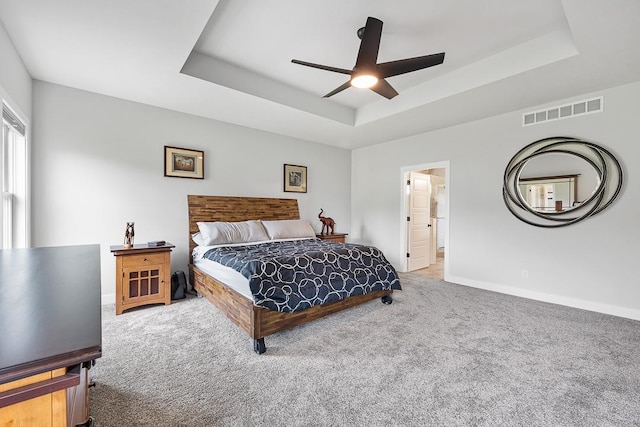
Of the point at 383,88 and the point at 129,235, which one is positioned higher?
the point at 383,88

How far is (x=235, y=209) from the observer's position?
450 centimetres

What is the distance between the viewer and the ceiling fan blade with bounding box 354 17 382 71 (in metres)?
2.11

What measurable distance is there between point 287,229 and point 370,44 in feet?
9.43

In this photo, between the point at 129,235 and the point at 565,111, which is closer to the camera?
the point at 129,235

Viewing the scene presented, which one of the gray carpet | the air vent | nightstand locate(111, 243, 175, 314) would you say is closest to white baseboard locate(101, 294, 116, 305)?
the gray carpet

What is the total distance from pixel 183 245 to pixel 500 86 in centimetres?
453

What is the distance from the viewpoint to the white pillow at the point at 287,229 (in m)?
4.31

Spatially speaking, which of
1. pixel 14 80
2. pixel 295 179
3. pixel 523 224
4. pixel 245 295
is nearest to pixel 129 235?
pixel 14 80

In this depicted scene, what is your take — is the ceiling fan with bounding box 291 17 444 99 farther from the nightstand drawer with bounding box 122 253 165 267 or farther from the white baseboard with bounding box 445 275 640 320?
the white baseboard with bounding box 445 275 640 320

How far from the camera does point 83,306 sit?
0.84 metres

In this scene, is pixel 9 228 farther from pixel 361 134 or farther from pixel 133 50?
pixel 361 134

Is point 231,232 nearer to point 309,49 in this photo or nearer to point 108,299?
point 108,299

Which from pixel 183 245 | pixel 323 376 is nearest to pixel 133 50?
pixel 183 245

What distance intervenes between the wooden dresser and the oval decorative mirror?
4.60 m
